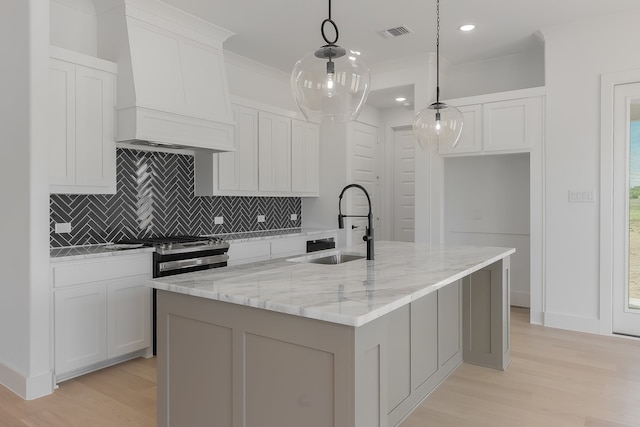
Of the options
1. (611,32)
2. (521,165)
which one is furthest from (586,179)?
(611,32)

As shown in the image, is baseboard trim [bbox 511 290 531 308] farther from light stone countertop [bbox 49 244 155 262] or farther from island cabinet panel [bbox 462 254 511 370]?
light stone countertop [bbox 49 244 155 262]

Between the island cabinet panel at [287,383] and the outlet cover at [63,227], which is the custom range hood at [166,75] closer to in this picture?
the outlet cover at [63,227]

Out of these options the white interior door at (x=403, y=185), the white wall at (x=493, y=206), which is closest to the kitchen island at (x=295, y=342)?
the white wall at (x=493, y=206)

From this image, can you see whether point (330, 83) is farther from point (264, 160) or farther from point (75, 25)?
point (264, 160)

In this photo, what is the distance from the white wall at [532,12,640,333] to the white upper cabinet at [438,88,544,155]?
15 cm

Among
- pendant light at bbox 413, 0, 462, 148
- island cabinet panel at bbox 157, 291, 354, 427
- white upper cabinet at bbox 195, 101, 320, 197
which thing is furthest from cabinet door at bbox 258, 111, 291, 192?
island cabinet panel at bbox 157, 291, 354, 427

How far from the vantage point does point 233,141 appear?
14.5 feet

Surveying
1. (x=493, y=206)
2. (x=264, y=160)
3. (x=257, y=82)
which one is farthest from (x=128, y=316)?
(x=493, y=206)

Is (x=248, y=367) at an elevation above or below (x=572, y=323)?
above

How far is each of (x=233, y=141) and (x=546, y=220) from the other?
128 inches

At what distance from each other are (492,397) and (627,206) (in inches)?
96.5

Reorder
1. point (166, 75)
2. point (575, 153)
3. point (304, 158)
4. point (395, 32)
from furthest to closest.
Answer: point (304, 158) < point (395, 32) < point (575, 153) < point (166, 75)

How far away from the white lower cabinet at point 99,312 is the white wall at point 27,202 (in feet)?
0.39

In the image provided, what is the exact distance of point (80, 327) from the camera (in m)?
3.11
